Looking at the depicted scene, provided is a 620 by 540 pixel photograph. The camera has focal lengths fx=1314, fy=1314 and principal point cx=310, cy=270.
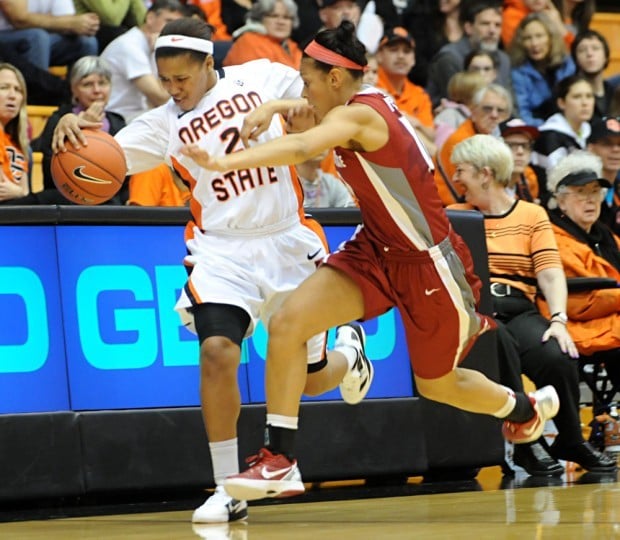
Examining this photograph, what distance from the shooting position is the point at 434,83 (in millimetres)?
11883

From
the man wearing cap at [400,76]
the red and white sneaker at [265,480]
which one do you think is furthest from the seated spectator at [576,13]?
the red and white sneaker at [265,480]

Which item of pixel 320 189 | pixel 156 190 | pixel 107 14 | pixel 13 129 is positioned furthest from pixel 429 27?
pixel 13 129

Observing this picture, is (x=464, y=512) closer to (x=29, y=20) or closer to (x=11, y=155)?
(x=11, y=155)

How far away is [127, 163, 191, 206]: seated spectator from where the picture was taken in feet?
25.8

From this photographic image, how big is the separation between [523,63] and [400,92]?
172 cm

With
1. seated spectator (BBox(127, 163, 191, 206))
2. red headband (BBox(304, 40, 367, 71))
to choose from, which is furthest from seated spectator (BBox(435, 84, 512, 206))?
red headband (BBox(304, 40, 367, 71))

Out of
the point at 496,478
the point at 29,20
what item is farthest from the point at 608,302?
the point at 29,20

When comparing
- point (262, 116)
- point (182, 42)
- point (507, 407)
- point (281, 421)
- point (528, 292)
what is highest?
point (182, 42)

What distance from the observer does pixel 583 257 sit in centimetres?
790

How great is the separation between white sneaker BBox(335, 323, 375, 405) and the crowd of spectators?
105 cm

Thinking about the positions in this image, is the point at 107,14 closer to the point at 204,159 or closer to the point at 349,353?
the point at 349,353

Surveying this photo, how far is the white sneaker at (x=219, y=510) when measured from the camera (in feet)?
16.6

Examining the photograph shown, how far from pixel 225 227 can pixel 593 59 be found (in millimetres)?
7773

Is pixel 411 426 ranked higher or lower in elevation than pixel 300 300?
lower
